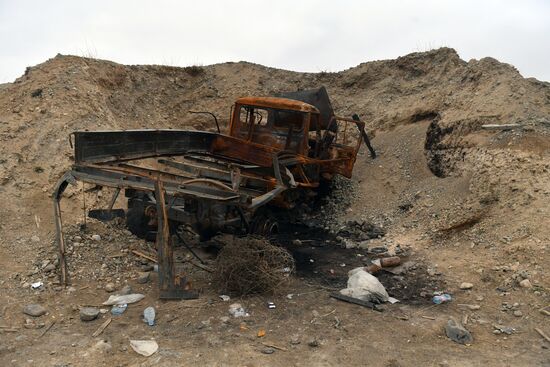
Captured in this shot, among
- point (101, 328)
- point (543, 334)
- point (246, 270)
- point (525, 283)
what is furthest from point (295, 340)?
point (525, 283)

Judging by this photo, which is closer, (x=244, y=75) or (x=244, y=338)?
(x=244, y=338)

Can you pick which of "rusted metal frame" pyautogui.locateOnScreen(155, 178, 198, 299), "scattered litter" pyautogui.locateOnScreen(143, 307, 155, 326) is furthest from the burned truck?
"scattered litter" pyautogui.locateOnScreen(143, 307, 155, 326)

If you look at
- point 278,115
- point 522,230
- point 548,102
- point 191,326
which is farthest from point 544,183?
point 191,326

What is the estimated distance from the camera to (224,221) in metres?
5.71

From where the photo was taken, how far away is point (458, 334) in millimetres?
4629

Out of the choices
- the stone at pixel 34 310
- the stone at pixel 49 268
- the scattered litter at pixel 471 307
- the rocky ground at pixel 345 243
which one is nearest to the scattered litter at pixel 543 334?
the rocky ground at pixel 345 243

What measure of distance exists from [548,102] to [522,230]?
3.85 m

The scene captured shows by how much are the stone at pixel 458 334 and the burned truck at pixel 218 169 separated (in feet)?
7.71

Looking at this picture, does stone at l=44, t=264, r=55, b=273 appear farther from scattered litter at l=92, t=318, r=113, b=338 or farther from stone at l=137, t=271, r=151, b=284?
scattered litter at l=92, t=318, r=113, b=338

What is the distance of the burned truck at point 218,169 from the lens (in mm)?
5184

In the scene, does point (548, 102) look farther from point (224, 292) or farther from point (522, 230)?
point (224, 292)

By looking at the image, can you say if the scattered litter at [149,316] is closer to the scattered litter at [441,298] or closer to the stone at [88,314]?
the stone at [88,314]

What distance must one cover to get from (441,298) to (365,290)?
2.87 feet

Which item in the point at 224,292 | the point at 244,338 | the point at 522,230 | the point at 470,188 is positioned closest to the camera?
the point at 244,338
